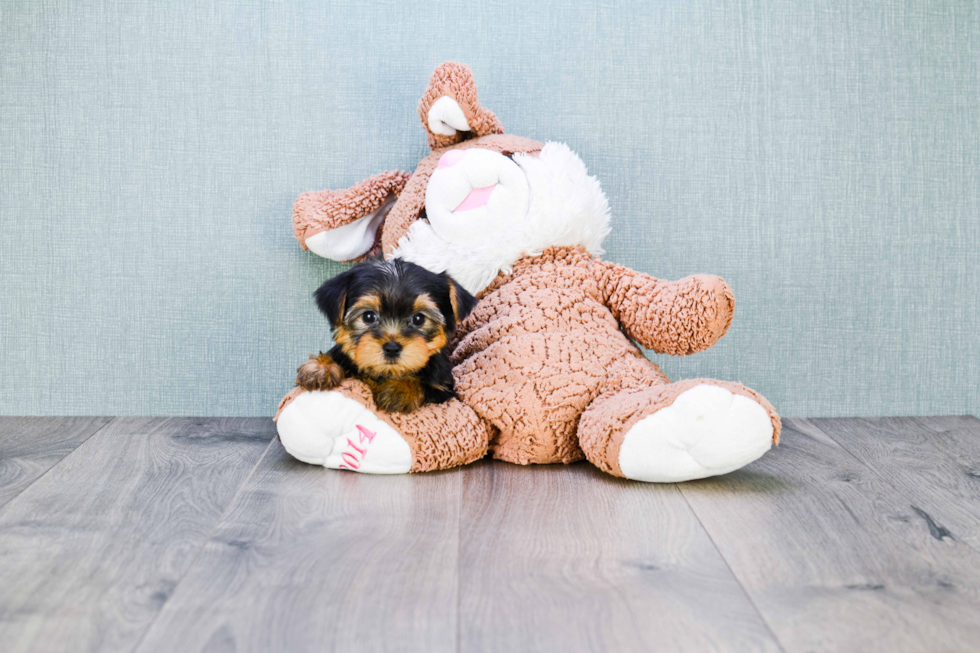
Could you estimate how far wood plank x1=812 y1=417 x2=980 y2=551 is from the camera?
1.49 metres

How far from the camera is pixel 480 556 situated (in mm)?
1249

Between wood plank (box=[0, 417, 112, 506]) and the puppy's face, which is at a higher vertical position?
the puppy's face

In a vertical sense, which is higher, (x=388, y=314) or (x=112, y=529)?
(x=388, y=314)

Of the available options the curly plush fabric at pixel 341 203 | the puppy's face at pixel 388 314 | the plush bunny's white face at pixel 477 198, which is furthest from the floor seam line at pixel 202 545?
the plush bunny's white face at pixel 477 198

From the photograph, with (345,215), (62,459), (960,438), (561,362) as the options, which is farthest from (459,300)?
(960,438)

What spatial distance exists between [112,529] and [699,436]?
3.62ft

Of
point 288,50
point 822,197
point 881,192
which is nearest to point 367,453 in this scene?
point 288,50

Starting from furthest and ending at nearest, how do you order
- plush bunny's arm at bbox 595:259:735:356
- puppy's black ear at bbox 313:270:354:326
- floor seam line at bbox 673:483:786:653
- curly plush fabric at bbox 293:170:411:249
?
curly plush fabric at bbox 293:170:411:249 → plush bunny's arm at bbox 595:259:735:356 → puppy's black ear at bbox 313:270:354:326 → floor seam line at bbox 673:483:786:653

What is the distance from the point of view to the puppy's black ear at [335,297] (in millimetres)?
1607

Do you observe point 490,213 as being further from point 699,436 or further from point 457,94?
point 699,436

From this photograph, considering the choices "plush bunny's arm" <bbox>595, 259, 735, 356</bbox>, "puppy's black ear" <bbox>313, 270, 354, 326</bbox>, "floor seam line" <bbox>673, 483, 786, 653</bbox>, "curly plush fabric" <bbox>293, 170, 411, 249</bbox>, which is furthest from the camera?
"curly plush fabric" <bbox>293, 170, 411, 249</bbox>

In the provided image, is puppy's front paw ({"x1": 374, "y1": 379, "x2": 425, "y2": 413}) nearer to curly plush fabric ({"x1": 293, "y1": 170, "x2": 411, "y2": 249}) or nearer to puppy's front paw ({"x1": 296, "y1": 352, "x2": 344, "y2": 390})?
puppy's front paw ({"x1": 296, "y1": 352, "x2": 344, "y2": 390})

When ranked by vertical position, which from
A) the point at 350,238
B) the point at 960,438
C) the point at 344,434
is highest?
the point at 350,238

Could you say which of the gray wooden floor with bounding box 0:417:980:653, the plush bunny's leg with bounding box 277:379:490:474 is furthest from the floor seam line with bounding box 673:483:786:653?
the plush bunny's leg with bounding box 277:379:490:474
